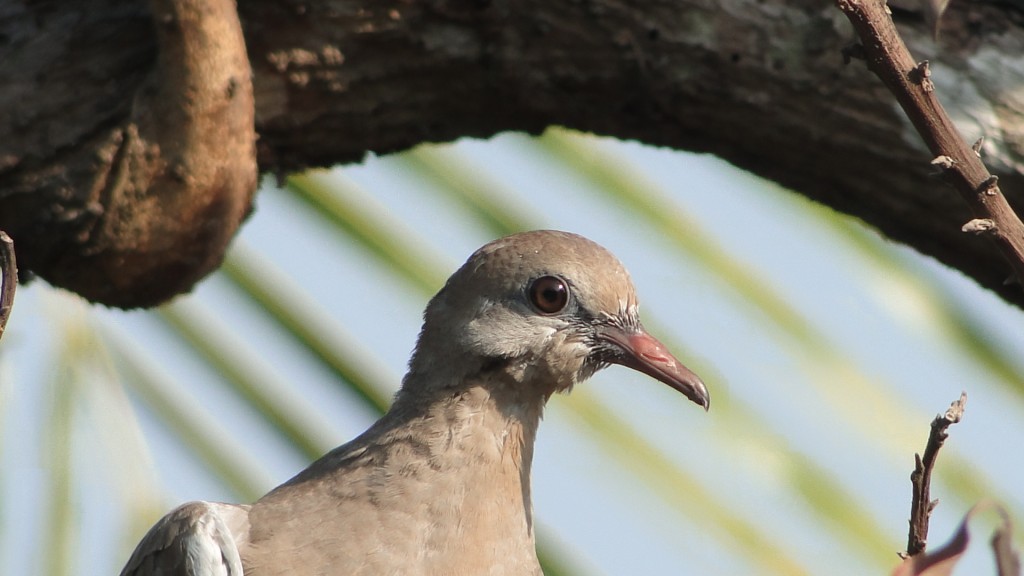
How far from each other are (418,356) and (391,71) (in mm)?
695

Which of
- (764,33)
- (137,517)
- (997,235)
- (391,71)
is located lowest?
(137,517)

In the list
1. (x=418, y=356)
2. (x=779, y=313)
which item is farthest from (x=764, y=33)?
(x=418, y=356)

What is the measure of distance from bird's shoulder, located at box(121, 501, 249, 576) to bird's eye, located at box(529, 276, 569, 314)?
0.74 m

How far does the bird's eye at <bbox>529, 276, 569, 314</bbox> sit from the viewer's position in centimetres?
314

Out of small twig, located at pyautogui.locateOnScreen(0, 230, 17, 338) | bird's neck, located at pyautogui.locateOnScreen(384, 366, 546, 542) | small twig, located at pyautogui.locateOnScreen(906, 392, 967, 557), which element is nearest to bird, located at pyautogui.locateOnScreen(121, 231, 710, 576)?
bird's neck, located at pyautogui.locateOnScreen(384, 366, 546, 542)

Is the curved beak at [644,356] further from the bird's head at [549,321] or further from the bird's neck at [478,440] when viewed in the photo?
the bird's neck at [478,440]

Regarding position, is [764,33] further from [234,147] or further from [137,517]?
[137,517]

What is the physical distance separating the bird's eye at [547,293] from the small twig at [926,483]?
1.40 metres

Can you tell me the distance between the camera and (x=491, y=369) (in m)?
3.15

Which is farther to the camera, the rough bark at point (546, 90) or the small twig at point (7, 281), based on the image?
the rough bark at point (546, 90)

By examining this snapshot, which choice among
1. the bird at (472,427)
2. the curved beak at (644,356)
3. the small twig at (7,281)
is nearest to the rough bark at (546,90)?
the bird at (472,427)

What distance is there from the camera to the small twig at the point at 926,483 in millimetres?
1762

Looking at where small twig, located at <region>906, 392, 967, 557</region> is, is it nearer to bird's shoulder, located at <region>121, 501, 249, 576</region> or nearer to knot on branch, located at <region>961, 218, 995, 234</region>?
knot on branch, located at <region>961, 218, 995, 234</region>

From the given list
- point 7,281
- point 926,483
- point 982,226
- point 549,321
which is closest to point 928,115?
point 982,226
